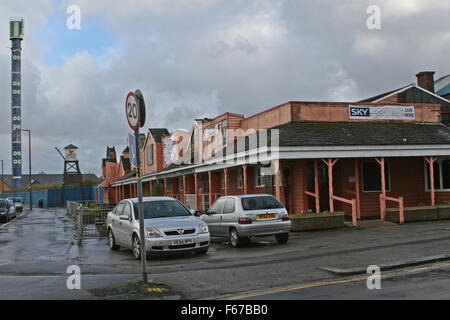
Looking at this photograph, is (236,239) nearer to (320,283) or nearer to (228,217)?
(228,217)

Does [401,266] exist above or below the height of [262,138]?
below

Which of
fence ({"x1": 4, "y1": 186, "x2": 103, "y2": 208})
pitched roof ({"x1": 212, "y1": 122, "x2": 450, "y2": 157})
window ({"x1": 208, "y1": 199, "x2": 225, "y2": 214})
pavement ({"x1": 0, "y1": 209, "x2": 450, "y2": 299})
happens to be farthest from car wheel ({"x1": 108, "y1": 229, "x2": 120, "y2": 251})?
fence ({"x1": 4, "y1": 186, "x2": 103, "y2": 208})

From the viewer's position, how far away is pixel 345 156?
1805 centimetres

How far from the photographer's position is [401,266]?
974 centimetres

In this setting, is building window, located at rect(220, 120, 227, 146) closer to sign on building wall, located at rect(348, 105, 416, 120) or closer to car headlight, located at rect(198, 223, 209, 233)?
sign on building wall, located at rect(348, 105, 416, 120)

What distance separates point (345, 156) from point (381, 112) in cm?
554

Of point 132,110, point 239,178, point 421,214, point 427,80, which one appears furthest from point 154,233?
point 427,80

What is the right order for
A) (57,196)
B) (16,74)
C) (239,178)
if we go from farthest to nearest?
(16,74) < (57,196) < (239,178)

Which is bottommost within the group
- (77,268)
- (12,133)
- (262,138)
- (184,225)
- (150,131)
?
(77,268)

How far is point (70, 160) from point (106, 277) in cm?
5673
